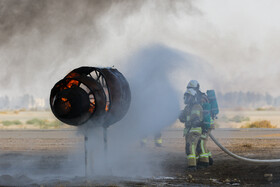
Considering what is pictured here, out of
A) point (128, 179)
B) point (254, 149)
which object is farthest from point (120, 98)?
point (254, 149)

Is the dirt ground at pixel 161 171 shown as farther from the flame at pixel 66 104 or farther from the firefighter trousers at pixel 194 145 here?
the flame at pixel 66 104

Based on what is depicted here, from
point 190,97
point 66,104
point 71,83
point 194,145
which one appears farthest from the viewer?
point 190,97

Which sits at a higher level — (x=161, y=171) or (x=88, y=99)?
(x=88, y=99)

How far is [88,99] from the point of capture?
995 cm

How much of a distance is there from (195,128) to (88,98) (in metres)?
3.51

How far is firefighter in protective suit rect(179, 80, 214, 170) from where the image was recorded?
1192 cm

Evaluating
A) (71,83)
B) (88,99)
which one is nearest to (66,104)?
(88,99)

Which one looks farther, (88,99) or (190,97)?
(190,97)

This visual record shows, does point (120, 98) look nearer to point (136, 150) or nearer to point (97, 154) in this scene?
point (97, 154)

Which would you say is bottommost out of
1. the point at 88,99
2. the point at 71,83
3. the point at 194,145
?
the point at 194,145

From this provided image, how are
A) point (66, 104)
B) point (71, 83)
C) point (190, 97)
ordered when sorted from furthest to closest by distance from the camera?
point (190, 97) < point (71, 83) < point (66, 104)

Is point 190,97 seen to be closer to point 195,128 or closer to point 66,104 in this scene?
point 195,128

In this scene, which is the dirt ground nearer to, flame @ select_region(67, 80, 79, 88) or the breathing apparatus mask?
the breathing apparatus mask

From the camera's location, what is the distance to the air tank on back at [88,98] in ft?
32.5
